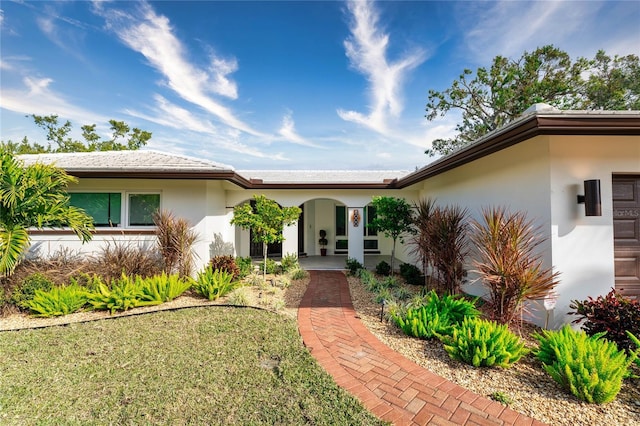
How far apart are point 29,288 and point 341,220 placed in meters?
12.6

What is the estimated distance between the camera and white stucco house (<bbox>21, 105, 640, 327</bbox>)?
15.4 ft

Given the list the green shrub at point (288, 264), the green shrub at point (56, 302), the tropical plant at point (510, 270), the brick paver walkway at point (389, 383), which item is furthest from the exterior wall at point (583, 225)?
the green shrub at point (56, 302)

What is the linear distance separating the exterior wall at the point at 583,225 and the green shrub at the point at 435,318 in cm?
161

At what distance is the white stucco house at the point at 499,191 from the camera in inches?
185

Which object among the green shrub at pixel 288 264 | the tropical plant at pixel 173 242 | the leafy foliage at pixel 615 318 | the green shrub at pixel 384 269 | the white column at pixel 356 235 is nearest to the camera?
the leafy foliage at pixel 615 318

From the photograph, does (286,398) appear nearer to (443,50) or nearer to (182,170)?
(182,170)

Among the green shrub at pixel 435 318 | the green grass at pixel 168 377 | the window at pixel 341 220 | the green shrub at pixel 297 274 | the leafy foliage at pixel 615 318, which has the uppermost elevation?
the window at pixel 341 220

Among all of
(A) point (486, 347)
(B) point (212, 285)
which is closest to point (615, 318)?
(A) point (486, 347)

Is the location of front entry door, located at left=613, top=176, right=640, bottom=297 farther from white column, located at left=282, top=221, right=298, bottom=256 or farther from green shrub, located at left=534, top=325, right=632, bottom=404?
white column, located at left=282, top=221, right=298, bottom=256

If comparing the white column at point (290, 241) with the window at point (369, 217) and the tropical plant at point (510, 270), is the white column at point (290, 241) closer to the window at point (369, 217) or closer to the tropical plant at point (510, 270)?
the window at point (369, 217)

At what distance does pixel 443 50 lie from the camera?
1115 centimetres

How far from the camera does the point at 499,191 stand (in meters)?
6.17

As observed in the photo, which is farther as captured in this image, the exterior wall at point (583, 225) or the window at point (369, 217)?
the window at point (369, 217)

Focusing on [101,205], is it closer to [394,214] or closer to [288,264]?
[288,264]
